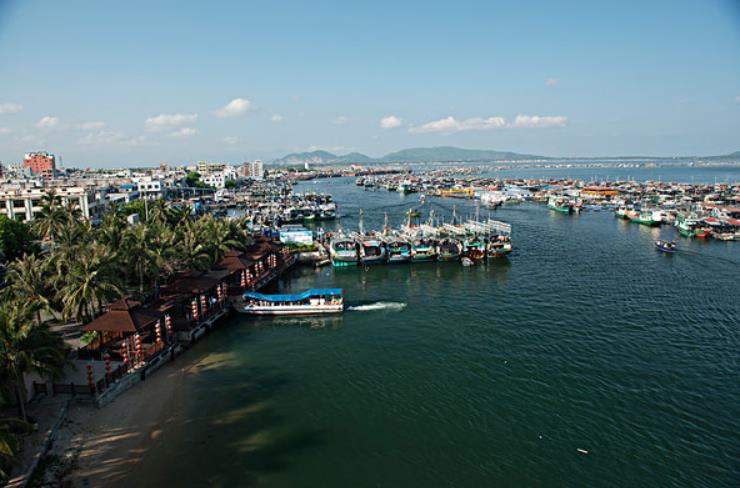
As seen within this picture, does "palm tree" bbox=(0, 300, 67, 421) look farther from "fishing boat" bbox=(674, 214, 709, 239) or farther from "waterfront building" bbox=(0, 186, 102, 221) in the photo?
"fishing boat" bbox=(674, 214, 709, 239)

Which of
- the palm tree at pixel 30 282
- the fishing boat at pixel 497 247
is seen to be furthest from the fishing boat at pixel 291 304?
the fishing boat at pixel 497 247

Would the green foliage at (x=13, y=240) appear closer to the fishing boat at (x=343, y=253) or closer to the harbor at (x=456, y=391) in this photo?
the harbor at (x=456, y=391)

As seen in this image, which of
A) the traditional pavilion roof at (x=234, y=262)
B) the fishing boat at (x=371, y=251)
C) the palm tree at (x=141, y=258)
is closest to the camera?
the palm tree at (x=141, y=258)

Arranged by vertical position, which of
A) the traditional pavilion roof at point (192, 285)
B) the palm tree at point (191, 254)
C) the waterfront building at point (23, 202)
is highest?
the waterfront building at point (23, 202)

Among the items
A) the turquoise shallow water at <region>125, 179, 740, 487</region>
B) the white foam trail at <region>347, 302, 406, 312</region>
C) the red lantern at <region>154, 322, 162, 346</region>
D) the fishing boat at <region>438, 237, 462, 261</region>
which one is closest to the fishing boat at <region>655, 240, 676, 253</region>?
the turquoise shallow water at <region>125, 179, 740, 487</region>

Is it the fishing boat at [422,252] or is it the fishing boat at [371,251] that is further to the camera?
the fishing boat at [422,252]

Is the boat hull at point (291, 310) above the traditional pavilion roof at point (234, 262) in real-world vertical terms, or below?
below
